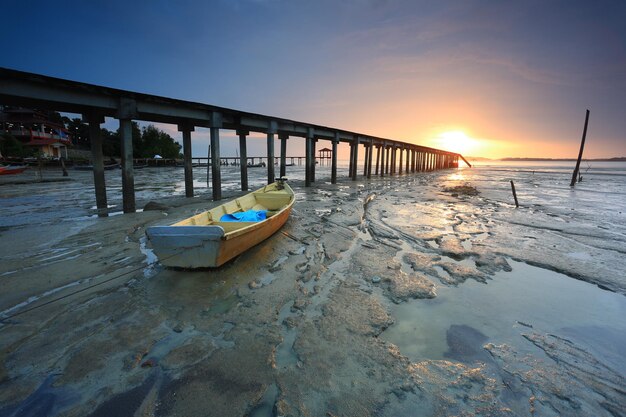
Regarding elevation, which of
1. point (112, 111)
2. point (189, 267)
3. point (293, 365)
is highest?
point (112, 111)

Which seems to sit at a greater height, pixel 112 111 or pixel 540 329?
pixel 112 111

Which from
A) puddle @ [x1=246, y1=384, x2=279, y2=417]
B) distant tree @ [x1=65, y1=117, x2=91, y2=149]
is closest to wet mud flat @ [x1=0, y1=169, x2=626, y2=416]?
puddle @ [x1=246, y1=384, x2=279, y2=417]

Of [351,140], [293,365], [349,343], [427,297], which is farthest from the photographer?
[351,140]

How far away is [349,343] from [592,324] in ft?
11.2

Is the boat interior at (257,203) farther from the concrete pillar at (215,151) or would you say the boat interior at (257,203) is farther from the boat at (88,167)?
the boat at (88,167)

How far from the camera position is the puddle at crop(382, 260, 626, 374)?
10.7ft

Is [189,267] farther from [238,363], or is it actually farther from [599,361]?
[599,361]

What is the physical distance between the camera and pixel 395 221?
910 centimetres

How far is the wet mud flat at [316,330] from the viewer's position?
98.3 inches

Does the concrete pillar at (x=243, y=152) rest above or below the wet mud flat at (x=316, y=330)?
above

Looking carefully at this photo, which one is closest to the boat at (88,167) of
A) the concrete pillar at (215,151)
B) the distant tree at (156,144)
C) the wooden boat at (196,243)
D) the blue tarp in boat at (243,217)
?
the distant tree at (156,144)

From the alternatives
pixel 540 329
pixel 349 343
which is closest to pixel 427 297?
pixel 540 329

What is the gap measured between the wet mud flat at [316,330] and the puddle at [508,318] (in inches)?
1.0

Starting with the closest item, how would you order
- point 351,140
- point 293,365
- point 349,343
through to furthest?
point 293,365, point 349,343, point 351,140
